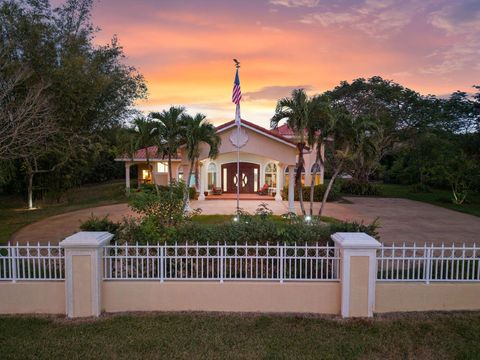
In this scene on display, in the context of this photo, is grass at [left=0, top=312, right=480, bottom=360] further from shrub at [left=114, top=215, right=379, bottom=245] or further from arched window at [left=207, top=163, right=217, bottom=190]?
arched window at [left=207, top=163, right=217, bottom=190]

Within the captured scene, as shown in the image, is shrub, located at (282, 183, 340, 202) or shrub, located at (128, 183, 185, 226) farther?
shrub, located at (282, 183, 340, 202)

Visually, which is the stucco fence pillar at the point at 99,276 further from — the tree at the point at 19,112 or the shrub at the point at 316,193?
the shrub at the point at 316,193

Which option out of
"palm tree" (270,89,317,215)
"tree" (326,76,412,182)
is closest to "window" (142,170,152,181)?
"tree" (326,76,412,182)

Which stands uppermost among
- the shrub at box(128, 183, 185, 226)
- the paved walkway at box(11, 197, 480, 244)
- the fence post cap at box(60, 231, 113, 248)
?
the shrub at box(128, 183, 185, 226)

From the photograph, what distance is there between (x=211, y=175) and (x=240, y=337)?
20.7m

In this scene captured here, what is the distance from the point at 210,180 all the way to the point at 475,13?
1793cm

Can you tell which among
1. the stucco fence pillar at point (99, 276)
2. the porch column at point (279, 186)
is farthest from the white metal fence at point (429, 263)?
the porch column at point (279, 186)

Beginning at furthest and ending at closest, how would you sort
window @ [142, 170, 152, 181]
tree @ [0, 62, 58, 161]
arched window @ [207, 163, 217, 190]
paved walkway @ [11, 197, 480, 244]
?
1. window @ [142, 170, 152, 181]
2. arched window @ [207, 163, 217, 190]
3. paved walkway @ [11, 197, 480, 244]
4. tree @ [0, 62, 58, 161]

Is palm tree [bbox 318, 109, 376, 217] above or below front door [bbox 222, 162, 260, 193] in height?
above

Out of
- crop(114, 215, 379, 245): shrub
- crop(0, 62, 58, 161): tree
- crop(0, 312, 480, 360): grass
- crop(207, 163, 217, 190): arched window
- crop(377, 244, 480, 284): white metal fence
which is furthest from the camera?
crop(207, 163, 217, 190): arched window

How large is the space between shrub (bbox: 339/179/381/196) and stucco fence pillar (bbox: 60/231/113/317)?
25.9 metres

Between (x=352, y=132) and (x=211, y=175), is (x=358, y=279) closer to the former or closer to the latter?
(x=352, y=132)

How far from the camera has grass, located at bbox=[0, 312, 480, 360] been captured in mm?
4191

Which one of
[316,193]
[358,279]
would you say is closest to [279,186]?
[316,193]
